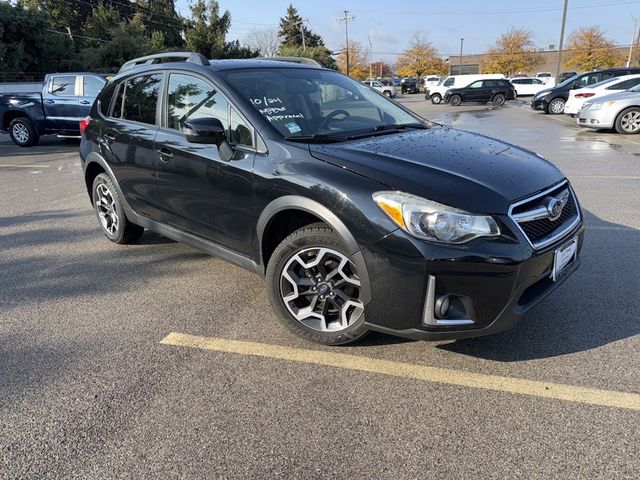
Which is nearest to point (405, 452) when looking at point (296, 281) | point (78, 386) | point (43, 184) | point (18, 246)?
point (296, 281)

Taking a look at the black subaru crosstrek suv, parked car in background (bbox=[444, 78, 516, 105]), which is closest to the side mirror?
the black subaru crosstrek suv

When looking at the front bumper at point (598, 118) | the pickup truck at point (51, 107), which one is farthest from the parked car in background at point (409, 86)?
the pickup truck at point (51, 107)

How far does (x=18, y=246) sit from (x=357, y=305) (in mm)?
4091

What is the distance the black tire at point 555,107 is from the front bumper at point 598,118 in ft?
24.5

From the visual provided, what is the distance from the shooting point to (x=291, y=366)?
2943mm

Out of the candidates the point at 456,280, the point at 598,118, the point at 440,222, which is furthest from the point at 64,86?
the point at 598,118

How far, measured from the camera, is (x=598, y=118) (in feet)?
43.2

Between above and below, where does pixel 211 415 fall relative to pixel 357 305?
below

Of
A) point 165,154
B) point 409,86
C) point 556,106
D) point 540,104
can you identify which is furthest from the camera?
point 409,86

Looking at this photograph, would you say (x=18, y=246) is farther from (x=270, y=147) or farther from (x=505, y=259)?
(x=505, y=259)

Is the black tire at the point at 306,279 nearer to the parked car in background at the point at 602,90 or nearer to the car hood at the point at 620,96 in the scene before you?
the car hood at the point at 620,96

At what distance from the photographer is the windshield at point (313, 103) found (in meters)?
3.44

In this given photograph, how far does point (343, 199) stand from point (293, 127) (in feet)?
2.85

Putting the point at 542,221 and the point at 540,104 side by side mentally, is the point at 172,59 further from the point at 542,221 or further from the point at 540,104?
the point at 540,104
